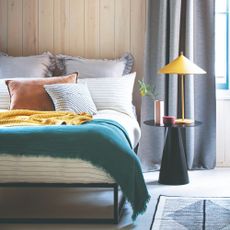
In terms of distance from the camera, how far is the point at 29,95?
415 centimetres

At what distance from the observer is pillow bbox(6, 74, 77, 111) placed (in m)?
4.12

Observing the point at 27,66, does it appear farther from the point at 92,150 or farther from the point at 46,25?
the point at 92,150

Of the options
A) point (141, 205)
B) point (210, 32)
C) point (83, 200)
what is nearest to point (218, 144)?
point (210, 32)

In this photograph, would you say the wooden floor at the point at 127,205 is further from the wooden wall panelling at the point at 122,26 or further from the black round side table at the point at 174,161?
the wooden wall panelling at the point at 122,26

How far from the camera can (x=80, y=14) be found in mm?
4840

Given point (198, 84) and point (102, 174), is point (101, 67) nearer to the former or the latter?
point (198, 84)

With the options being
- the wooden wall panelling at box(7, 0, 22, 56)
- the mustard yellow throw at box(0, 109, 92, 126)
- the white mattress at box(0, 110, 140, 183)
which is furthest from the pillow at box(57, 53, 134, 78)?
the white mattress at box(0, 110, 140, 183)

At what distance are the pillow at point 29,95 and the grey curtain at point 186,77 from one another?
964mm

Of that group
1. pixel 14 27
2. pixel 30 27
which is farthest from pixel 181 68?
pixel 14 27

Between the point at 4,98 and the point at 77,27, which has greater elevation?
the point at 77,27

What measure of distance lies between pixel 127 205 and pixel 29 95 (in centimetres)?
122

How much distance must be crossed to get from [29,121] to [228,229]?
4.66 ft

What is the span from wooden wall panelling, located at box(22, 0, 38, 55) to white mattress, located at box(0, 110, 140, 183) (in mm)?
2014

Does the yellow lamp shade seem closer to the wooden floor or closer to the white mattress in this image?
the wooden floor
